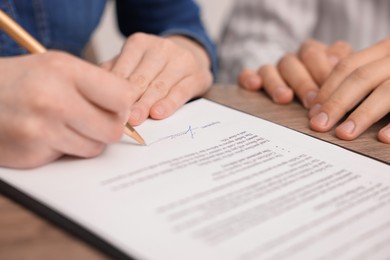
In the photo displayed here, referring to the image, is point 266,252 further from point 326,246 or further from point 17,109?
point 17,109

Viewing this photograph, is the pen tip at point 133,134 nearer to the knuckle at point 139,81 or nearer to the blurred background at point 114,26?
the knuckle at point 139,81

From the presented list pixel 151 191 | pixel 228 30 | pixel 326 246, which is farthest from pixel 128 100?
pixel 228 30

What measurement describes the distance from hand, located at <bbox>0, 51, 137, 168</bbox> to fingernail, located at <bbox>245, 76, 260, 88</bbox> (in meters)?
0.32

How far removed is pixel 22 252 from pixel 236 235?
140 mm

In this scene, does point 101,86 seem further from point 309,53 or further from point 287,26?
point 287,26

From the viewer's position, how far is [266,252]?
281 millimetres

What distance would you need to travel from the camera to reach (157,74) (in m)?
0.56

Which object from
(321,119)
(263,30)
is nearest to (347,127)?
(321,119)

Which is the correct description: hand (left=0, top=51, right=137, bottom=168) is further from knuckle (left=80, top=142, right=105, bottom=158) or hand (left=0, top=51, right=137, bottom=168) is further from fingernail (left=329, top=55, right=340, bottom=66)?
fingernail (left=329, top=55, right=340, bottom=66)

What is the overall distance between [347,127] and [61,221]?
32 cm

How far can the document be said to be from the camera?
29 cm

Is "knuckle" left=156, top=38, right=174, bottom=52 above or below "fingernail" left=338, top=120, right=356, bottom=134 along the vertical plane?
above

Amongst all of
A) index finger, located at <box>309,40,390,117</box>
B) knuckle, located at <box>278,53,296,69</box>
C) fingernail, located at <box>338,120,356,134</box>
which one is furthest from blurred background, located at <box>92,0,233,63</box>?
fingernail, located at <box>338,120,356,134</box>

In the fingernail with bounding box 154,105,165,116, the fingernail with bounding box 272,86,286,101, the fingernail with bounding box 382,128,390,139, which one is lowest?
the fingernail with bounding box 272,86,286,101
